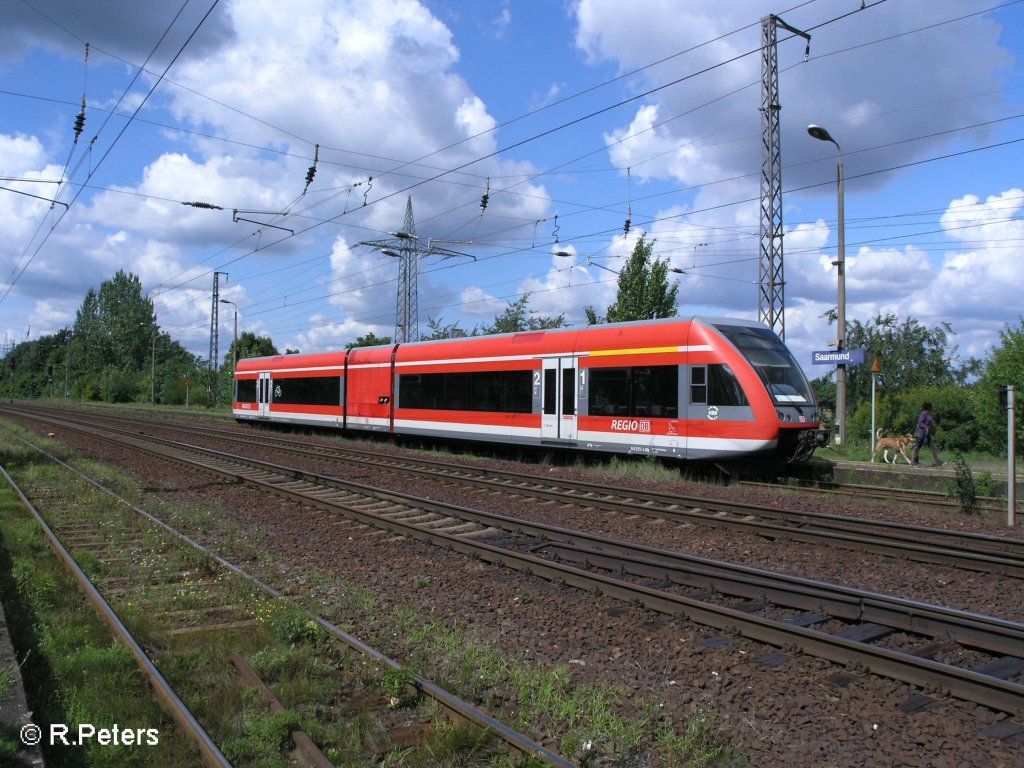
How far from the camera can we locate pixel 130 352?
10125cm

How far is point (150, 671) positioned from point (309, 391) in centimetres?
2345

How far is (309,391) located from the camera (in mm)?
27578

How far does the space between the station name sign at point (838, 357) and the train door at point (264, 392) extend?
69.2ft

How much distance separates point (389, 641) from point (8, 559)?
489cm

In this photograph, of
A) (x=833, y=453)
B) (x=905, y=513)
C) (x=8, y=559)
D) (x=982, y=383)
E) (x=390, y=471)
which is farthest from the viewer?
(x=982, y=383)

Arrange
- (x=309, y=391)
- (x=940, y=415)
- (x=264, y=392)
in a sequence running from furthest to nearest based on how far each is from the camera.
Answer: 1. (x=264, y=392)
2. (x=940, y=415)
3. (x=309, y=391)

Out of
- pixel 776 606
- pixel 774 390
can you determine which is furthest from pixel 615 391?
pixel 776 606

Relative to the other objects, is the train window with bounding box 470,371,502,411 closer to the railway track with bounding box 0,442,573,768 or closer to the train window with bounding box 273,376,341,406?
the train window with bounding box 273,376,341,406

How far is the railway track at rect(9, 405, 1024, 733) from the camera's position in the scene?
4.87 metres

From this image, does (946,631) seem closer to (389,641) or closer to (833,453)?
(389,641)

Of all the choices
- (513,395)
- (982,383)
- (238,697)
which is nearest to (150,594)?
(238,697)

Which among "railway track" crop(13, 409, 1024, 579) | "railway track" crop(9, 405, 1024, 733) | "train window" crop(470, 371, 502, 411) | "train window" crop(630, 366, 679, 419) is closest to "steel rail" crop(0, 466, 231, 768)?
"railway track" crop(9, 405, 1024, 733)

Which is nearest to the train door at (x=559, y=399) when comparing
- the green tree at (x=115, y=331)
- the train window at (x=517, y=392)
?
the train window at (x=517, y=392)

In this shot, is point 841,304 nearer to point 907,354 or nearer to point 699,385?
point 699,385
